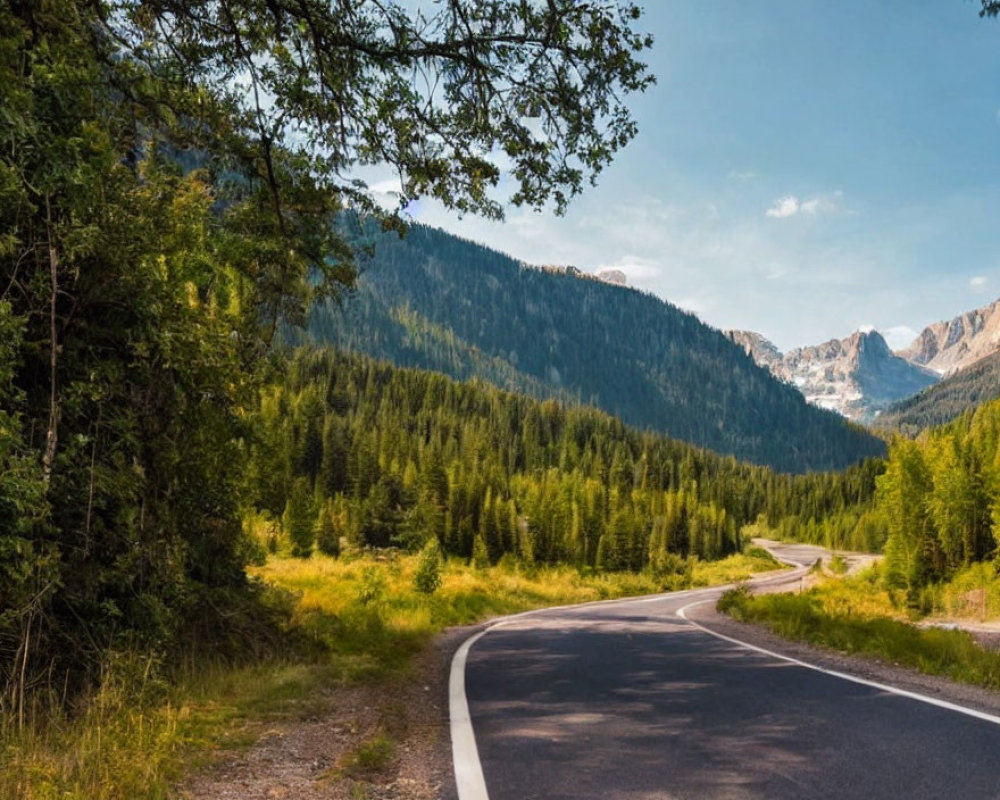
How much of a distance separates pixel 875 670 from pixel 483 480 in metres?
63.9

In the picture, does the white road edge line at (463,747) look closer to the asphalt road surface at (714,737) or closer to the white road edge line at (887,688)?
the asphalt road surface at (714,737)

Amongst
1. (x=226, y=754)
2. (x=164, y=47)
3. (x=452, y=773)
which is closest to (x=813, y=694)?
(x=452, y=773)

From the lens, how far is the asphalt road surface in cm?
384

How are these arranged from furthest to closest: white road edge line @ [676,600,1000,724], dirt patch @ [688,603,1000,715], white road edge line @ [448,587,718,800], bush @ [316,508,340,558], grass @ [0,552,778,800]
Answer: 1. bush @ [316,508,340,558]
2. dirt patch @ [688,603,1000,715]
3. white road edge line @ [676,600,1000,724]
4. white road edge line @ [448,587,718,800]
5. grass @ [0,552,778,800]

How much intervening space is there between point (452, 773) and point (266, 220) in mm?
6660

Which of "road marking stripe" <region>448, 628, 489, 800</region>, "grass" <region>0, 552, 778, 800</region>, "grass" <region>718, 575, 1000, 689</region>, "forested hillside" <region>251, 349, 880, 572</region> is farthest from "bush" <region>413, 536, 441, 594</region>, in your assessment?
"road marking stripe" <region>448, 628, 489, 800</region>

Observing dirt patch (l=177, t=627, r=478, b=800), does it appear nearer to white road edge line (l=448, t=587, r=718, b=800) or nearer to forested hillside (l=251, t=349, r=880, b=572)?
white road edge line (l=448, t=587, r=718, b=800)

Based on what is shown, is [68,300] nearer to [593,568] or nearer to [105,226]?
[105,226]

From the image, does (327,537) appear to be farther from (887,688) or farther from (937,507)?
(887,688)

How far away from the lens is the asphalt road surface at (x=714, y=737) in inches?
151

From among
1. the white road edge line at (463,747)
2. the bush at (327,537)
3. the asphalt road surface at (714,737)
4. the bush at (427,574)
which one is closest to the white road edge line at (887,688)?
the asphalt road surface at (714,737)

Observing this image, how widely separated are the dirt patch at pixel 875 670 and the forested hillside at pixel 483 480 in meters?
8.03

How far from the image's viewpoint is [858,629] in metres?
11.9

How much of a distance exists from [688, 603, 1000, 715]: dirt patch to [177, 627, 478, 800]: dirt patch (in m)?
5.14
